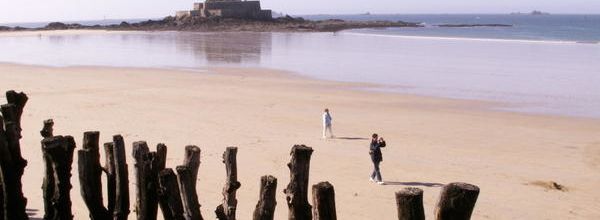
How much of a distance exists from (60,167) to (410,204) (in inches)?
147

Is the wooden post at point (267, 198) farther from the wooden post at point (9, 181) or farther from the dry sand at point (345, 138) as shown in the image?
the dry sand at point (345, 138)

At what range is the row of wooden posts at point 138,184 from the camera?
609 centimetres

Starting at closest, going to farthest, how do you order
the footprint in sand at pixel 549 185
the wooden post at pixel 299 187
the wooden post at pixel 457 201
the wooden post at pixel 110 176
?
the wooden post at pixel 457 201 < the wooden post at pixel 299 187 < the wooden post at pixel 110 176 < the footprint in sand at pixel 549 185

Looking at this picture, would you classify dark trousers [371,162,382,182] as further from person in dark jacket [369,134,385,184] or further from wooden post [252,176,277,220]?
wooden post [252,176,277,220]

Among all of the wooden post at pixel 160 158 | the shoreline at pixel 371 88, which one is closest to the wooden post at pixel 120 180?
the wooden post at pixel 160 158

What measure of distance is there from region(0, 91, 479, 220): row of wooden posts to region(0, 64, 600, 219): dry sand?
2.01m

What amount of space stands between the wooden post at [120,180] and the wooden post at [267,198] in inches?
68.6

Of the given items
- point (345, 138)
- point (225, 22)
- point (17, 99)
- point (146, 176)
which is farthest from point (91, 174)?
point (225, 22)

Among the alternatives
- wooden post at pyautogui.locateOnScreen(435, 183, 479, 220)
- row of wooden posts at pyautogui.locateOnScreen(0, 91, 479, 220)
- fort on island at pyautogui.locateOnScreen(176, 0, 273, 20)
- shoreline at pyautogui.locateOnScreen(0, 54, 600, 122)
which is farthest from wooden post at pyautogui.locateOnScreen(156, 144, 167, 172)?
fort on island at pyautogui.locateOnScreen(176, 0, 273, 20)

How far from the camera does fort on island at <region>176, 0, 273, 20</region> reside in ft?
315

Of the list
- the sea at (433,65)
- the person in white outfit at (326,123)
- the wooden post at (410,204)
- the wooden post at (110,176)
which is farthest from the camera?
the sea at (433,65)

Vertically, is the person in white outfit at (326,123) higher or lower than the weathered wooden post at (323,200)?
lower

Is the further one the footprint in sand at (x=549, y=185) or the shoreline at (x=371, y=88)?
the shoreline at (x=371, y=88)

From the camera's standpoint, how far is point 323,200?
5.76m
